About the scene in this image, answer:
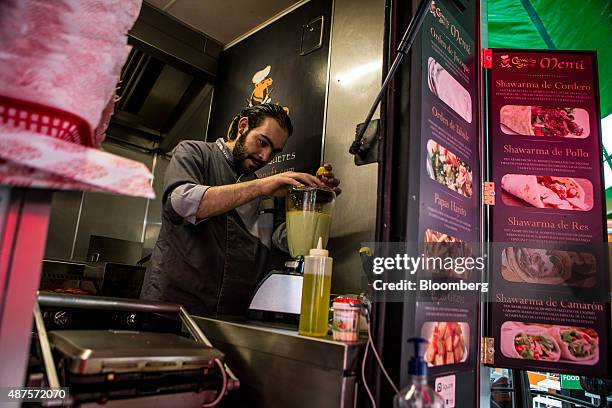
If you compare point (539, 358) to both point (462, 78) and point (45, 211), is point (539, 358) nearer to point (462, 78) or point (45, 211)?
point (462, 78)

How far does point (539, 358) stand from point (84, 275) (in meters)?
2.88

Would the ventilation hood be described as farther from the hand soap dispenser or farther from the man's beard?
the hand soap dispenser

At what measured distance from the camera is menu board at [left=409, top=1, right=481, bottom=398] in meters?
1.33

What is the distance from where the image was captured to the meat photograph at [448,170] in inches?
55.1

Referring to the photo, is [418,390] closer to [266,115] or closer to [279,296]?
[279,296]

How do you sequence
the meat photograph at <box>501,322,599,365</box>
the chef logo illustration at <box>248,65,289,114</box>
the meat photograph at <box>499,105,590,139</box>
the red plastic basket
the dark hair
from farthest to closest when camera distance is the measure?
1. the chef logo illustration at <box>248,65,289,114</box>
2. the meat photograph at <box>499,105,590,139</box>
3. the dark hair
4. the meat photograph at <box>501,322,599,365</box>
5. the red plastic basket

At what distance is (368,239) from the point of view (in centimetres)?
175

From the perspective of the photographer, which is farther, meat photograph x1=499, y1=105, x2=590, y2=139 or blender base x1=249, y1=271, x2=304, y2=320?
meat photograph x1=499, y1=105, x2=590, y2=139

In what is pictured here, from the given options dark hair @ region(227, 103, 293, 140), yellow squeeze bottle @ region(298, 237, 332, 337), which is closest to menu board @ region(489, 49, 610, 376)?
dark hair @ region(227, 103, 293, 140)

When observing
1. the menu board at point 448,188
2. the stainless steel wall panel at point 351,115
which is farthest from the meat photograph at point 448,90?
the stainless steel wall panel at point 351,115

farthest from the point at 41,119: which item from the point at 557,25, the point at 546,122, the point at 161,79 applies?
the point at 557,25

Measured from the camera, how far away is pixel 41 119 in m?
0.60

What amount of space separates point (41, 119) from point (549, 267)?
6.95 feet

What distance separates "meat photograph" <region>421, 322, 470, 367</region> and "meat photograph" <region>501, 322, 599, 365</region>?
0.53 meters
